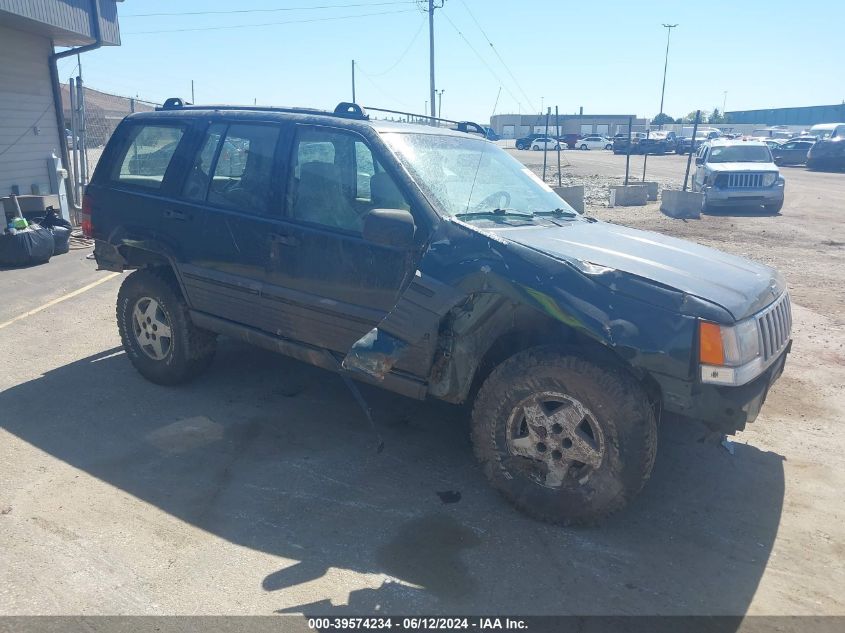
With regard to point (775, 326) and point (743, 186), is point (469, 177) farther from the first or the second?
point (743, 186)

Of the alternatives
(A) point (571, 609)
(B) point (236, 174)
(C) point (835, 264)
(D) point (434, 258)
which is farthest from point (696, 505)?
(C) point (835, 264)

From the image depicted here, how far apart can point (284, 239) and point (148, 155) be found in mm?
1704

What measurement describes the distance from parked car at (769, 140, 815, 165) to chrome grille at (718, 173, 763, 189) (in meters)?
20.1

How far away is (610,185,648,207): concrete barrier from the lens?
18438 mm

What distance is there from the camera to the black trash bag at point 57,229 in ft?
35.0

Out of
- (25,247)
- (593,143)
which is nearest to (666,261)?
(25,247)

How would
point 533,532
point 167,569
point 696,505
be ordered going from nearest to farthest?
1. point 167,569
2. point 533,532
3. point 696,505

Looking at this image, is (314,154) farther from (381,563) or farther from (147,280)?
(381,563)

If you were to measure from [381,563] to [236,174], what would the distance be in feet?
9.07

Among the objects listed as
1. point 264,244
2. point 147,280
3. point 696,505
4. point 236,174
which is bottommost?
point 696,505

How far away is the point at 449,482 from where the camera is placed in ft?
13.4

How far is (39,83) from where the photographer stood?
14258 millimetres

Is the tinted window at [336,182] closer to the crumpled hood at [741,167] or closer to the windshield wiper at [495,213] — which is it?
the windshield wiper at [495,213]

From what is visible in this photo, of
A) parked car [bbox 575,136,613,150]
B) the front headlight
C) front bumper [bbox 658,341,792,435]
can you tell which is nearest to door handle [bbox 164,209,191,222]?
front bumper [bbox 658,341,792,435]
